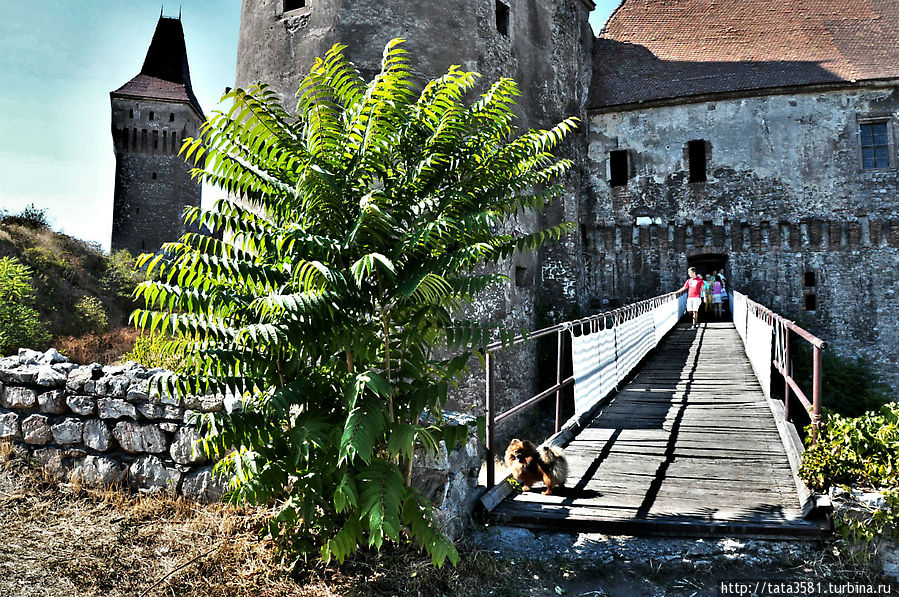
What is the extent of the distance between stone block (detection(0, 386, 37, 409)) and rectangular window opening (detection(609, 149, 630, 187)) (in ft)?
61.1

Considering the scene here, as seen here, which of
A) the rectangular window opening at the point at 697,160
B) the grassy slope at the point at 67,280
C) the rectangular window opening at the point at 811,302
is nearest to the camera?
the grassy slope at the point at 67,280

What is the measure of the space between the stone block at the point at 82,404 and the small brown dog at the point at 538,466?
3.48m

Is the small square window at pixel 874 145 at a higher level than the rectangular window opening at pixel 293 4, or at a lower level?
lower

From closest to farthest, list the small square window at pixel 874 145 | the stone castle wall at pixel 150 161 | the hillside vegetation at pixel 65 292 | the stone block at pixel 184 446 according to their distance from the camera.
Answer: the stone block at pixel 184 446 → the hillside vegetation at pixel 65 292 → the small square window at pixel 874 145 → the stone castle wall at pixel 150 161

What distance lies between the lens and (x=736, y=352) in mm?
13203

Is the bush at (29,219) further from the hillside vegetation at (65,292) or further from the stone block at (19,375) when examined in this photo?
the stone block at (19,375)

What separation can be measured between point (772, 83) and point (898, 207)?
5260mm

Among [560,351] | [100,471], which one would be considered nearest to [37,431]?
[100,471]

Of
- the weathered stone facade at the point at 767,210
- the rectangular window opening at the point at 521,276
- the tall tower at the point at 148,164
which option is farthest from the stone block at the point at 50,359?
the tall tower at the point at 148,164

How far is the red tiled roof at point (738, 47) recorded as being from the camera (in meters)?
20.4

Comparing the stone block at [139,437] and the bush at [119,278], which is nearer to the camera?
the stone block at [139,437]

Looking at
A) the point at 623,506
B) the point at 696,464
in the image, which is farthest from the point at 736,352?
the point at 623,506

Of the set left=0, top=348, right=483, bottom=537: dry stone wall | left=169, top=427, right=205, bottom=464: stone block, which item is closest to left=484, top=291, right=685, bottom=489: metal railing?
left=0, top=348, right=483, bottom=537: dry stone wall

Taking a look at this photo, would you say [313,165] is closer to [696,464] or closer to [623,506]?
[623,506]
